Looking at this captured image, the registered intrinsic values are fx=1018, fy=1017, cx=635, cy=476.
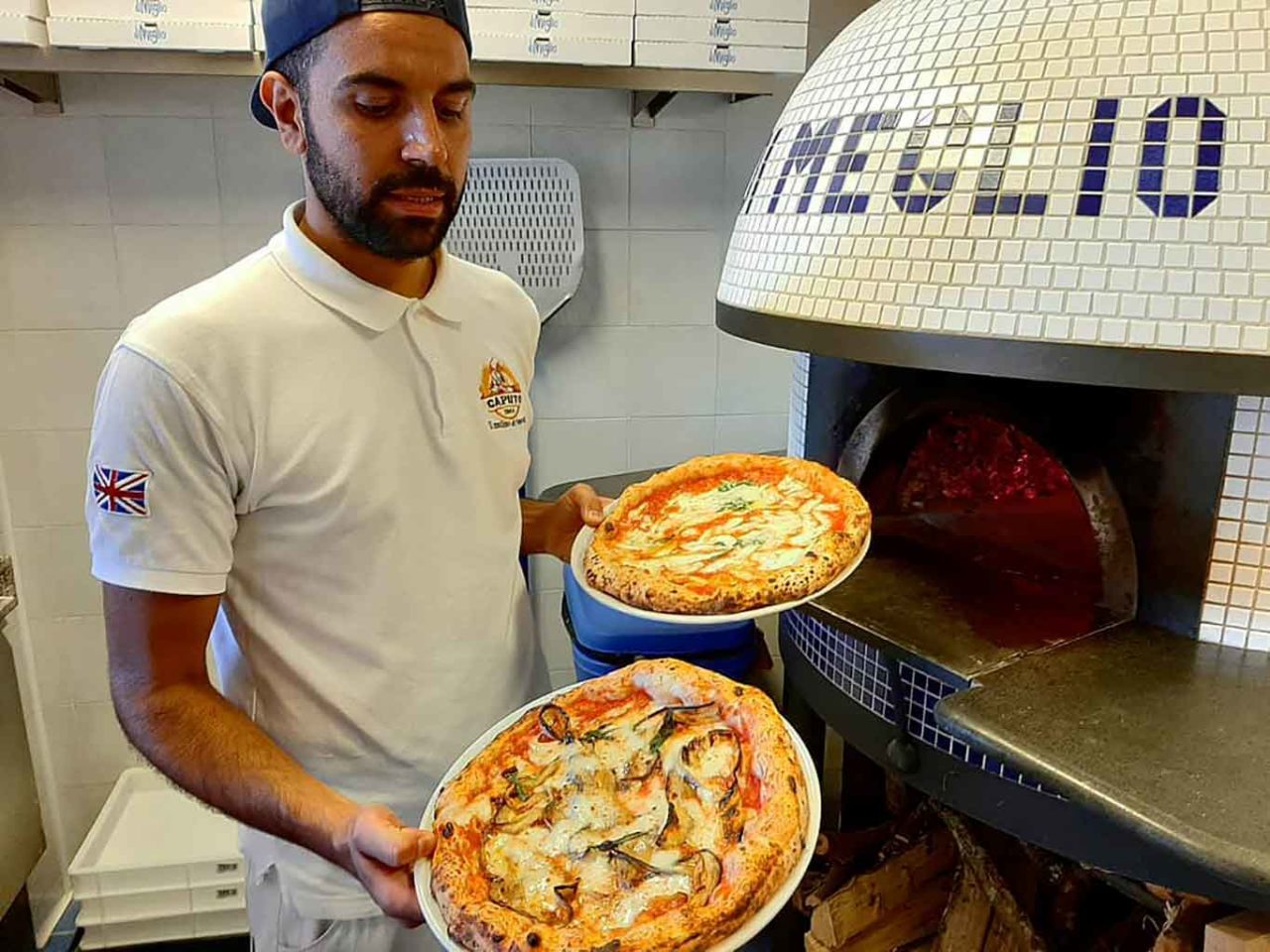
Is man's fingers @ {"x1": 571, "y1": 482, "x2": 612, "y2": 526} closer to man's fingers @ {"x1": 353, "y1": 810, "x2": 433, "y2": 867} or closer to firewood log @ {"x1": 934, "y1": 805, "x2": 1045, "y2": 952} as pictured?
man's fingers @ {"x1": 353, "y1": 810, "x2": 433, "y2": 867}

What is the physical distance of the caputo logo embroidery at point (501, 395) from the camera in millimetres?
1431

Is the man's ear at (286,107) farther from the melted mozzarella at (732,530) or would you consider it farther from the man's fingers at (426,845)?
the man's fingers at (426,845)

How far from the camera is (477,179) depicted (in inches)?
94.6

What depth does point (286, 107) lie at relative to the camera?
127cm

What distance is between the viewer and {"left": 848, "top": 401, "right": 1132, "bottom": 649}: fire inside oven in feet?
4.89

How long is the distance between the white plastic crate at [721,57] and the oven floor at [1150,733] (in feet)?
4.46

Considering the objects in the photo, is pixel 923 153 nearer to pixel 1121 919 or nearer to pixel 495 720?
pixel 495 720

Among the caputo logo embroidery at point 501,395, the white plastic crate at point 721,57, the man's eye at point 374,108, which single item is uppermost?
the white plastic crate at point 721,57

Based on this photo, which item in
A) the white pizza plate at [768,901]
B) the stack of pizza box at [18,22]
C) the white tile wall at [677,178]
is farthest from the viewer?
the white tile wall at [677,178]

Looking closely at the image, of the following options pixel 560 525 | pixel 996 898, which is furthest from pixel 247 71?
pixel 996 898

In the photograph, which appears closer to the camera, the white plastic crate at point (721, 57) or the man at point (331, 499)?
the man at point (331, 499)

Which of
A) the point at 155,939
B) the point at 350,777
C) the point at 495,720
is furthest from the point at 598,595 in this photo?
the point at 155,939

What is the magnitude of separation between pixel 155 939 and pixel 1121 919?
83.1 inches

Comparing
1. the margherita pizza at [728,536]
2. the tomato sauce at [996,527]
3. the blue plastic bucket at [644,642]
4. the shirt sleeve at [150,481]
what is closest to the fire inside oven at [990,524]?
the tomato sauce at [996,527]
